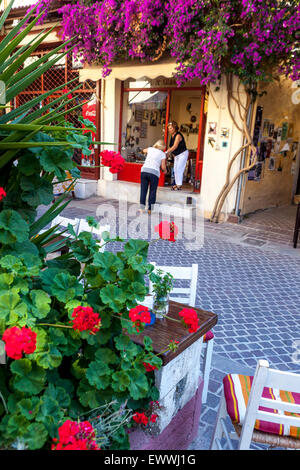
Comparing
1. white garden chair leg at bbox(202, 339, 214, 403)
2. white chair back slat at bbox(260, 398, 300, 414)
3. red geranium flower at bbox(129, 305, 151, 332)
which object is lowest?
white garden chair leg at bbox(202, 339, 214, 403)

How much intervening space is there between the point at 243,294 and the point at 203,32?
196 inches

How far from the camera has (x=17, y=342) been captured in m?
1.10

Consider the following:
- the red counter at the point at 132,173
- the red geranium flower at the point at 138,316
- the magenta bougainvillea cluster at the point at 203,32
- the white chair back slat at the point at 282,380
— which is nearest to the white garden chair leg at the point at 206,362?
the white chair back slat at the point at 282,380

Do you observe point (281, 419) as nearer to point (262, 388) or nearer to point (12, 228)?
point (262, 388)

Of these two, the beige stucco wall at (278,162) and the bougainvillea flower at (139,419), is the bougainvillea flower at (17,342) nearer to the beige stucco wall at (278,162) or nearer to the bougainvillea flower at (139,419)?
the bougainvillea flower at (139,419)

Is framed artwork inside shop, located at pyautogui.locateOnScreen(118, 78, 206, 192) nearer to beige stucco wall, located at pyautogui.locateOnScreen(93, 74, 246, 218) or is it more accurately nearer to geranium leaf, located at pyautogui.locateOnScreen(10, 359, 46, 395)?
beige stucco wall, located at pyautogui.locateOnScreen(93, 74, 246, 218)

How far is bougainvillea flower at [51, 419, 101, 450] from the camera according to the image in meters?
1.12

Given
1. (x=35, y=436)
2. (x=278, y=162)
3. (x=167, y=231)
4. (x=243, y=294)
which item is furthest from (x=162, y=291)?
(x=278, y=162)

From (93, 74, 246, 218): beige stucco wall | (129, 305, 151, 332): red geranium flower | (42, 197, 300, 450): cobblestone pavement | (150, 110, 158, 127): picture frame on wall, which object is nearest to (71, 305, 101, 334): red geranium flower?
(129, 305, 151, 332): red geranium flower

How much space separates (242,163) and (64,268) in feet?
24.2

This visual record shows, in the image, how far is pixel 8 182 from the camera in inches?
68.4

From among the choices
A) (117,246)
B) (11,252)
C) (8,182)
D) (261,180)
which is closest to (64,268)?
A: (11,252)

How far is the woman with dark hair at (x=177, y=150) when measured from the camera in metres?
9.44

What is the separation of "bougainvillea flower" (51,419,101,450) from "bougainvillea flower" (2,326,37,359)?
264 mm
